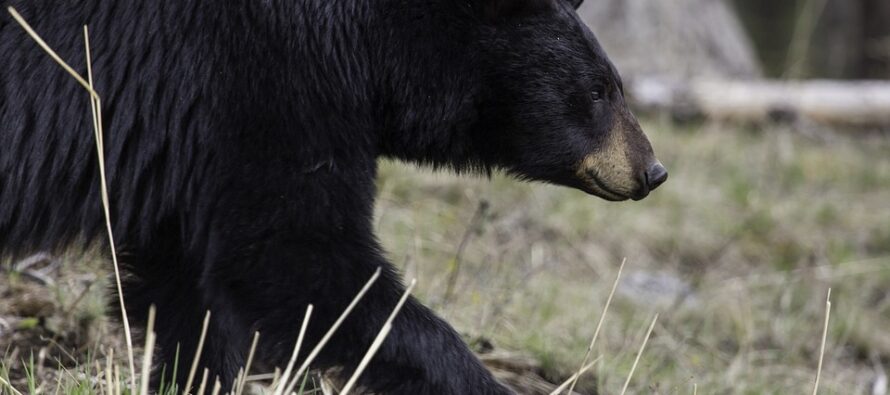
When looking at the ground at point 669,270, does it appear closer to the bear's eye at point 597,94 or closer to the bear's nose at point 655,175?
the bear's nose at point 655,175

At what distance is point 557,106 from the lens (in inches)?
113

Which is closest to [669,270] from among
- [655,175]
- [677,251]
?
[677,251]

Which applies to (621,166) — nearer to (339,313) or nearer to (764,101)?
(339,313)

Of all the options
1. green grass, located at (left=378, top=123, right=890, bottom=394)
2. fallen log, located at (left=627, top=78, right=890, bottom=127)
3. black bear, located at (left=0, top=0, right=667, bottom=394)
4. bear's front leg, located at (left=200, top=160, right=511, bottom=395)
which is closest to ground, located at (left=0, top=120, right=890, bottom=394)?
green grass, located at (left=378, top=123, right=890, bottom=394)

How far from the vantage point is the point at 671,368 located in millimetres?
3896

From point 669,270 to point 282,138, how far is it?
11.6 ft

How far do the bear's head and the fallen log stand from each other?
4275 mm

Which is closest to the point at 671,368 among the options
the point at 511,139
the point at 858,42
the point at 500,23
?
the point at 511,139

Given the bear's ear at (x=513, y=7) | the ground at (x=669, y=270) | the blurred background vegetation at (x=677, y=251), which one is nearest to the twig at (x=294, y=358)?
the blurred background vegetation at (x=677, y=251)

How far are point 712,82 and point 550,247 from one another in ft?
8.48

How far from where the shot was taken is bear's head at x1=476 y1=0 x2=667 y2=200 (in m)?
2.84

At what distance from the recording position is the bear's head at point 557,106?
9.31 ft

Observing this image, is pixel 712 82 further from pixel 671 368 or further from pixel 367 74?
pixel 367 74

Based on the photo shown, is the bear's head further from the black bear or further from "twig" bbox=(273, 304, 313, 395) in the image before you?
"twig" bbox=(273, 304, 313, 395)
